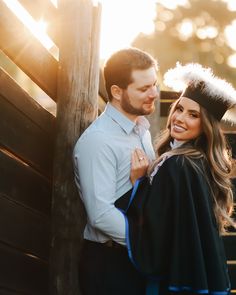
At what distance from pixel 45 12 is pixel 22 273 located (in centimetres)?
141

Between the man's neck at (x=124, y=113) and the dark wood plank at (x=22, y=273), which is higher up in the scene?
the man's neck at (x=124, y=113)

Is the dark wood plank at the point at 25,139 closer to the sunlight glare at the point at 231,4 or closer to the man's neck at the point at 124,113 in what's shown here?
the man's neck at the point at 124,113

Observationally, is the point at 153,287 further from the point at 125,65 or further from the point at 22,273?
the point at 125,65

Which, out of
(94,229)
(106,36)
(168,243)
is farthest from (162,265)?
(106,36)

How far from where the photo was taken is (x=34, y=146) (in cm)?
348

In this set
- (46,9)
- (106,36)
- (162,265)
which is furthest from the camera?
(106,36)

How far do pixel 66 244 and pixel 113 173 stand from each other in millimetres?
590

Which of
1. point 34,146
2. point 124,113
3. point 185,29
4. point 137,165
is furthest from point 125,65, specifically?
point 185,29

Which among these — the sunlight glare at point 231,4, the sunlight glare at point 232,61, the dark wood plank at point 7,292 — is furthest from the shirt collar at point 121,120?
the sunlight glare at point 232,61

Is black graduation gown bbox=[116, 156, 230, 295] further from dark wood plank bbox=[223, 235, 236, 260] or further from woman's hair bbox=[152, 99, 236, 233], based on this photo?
dark wood plank bbox=[223, 235, 236, 260]

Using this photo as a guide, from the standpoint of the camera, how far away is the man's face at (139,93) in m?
3.69

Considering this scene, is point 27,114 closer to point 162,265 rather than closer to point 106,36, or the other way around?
point 162,265

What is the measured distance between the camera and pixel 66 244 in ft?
12.3

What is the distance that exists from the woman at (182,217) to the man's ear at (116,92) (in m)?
Result: 0.37
